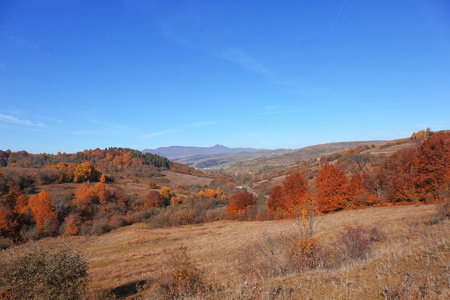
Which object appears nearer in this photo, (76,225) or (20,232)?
(20,232)

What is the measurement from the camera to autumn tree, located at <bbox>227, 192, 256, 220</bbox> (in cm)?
7206

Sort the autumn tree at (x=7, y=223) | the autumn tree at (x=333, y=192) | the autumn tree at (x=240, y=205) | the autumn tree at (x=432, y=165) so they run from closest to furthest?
the autumn tree at (x=432, y=165) < the autumn tree at (x=333, y=192) < the autumn tree at (x=7, y=223) < the autumn tree at (x=240, y=205)

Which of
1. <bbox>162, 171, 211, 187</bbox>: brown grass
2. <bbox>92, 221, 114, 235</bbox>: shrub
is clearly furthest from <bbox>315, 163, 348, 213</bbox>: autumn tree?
<bbox>162, 171, 211, 187</bbox>: brown grass

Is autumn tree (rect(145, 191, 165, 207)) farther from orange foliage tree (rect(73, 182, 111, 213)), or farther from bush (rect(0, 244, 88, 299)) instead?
bush (rect(0, 244, 88, 299))

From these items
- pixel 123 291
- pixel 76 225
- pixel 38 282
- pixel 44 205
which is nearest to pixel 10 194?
pixel 44 205

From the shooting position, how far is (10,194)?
66.2 meters

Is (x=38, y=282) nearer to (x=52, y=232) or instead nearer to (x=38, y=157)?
(x=52, y=232)

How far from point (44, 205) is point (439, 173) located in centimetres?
9725

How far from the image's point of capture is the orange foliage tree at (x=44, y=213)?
5800 cm

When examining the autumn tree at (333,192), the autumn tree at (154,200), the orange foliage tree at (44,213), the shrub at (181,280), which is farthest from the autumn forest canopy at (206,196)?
the shrub at (181,280)

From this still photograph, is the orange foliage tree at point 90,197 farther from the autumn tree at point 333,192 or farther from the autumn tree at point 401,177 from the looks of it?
the autumn tree at point 401,177

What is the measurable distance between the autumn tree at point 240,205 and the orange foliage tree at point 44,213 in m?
53.3

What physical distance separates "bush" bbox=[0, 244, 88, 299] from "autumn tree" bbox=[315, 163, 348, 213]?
5231cm

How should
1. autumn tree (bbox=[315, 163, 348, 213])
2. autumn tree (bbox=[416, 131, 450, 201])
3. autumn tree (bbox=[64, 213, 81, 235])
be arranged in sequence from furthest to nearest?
autumn tree (bbox=[64, 213, 81, 235]) → autumn tree (bbox=[315, 163, 348, 213]) → autumn tree (bbox=[416, 131, 450, 201])
